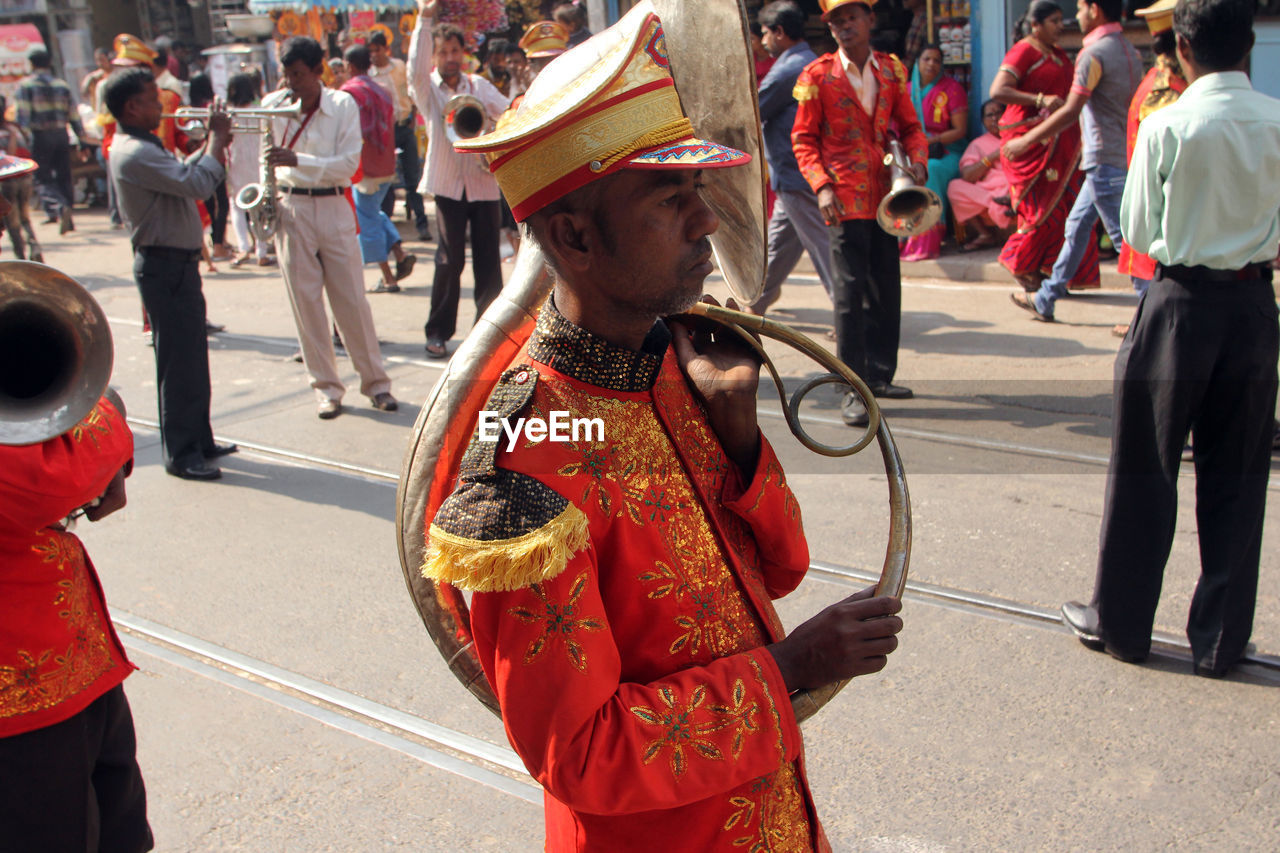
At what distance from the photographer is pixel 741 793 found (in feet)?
5.00

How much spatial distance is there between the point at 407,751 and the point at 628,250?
92.1 inches

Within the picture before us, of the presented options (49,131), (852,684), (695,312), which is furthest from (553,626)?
(49,131)

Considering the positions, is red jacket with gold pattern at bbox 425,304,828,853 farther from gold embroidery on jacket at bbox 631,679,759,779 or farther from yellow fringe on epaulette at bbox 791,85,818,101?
yellow fringe on epaulette at bbox 791,85,818,101

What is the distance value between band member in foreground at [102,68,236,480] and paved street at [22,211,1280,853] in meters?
0.38

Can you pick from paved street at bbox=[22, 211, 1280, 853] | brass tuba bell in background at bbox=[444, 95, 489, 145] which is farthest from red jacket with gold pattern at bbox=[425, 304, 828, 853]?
brass tuba bell in background at bbox=[444, 95, 489, 145]

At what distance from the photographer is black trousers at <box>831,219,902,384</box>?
6.05 m

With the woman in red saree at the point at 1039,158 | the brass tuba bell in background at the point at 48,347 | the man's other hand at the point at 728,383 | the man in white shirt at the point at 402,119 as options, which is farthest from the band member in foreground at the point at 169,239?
the man in white shirt at the point at 402,119

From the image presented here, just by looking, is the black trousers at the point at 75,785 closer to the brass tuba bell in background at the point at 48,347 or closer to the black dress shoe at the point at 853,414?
the brass tuba bell in background at the point at 48,347

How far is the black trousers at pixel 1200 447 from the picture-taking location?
338cm

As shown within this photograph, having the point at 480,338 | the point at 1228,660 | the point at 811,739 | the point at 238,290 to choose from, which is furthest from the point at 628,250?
the point at 238,290

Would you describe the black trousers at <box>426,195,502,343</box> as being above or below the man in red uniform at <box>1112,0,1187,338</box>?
below

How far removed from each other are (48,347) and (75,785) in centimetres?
88

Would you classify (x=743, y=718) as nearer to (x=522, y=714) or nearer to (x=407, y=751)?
(x=522, y=714)

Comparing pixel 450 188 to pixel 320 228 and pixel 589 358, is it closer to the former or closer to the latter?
pixel 320 228
